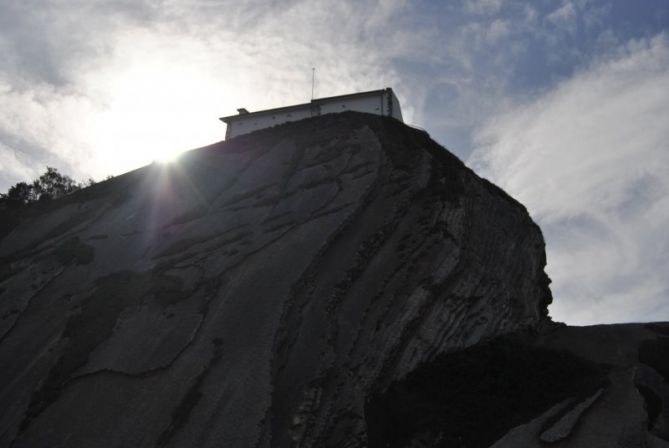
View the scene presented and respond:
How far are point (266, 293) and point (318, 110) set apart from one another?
88.1ft

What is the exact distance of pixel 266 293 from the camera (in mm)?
25906

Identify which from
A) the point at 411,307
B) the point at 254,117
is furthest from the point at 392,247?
the point at 254,117

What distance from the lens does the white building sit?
47219 millimetres

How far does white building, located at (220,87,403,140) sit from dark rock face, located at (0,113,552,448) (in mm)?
8894

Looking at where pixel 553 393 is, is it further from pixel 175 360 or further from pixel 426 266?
pixel 175 360

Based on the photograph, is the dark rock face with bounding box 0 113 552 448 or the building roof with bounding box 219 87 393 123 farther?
the building roof with bounding box 219 87 393 123

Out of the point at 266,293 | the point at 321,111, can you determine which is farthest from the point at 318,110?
the point at 266,293

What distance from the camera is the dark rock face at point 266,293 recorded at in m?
21.5

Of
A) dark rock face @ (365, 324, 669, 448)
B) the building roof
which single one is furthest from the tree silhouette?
dark rock face @ (365, 324, 669, 448)

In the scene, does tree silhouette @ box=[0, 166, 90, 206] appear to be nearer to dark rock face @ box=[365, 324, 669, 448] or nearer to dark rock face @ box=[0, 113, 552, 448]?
dark rock face @ box=[0, 113, 552, 448]

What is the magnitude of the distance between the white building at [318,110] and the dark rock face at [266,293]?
8894 mm

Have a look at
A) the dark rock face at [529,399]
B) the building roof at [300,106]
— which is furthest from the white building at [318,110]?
the dark rock face at [529,399]

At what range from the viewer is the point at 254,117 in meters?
51.4

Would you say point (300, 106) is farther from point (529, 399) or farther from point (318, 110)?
point (529, 399)
